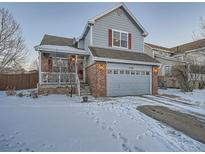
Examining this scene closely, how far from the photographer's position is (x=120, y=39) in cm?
1327

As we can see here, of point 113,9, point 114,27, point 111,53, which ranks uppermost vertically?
point 113,9

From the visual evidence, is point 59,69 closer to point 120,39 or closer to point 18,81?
point 120,39

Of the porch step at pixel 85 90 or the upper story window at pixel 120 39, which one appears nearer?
the porch step at pixel 85 90

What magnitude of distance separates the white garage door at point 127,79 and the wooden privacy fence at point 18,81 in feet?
33.6

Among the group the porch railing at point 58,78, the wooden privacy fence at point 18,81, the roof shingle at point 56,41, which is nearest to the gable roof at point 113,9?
the roof shingle at point 56,41

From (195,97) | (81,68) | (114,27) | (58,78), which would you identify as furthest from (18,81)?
(195,97)

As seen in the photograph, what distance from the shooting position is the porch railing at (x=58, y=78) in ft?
37.4

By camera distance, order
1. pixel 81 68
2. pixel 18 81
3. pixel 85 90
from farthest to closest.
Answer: pixel 18 81, pixel 81 68, pixel 85 90

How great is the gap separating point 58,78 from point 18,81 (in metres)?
6.96

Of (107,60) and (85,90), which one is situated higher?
(107,60)

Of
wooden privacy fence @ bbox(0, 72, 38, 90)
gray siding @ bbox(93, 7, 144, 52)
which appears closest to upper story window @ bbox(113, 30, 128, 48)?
gray siding @ bbox(93, 7, 144, 52)

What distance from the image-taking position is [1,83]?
15.1m

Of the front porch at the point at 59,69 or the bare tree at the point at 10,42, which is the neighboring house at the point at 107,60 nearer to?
the front porch at the point at 59,69

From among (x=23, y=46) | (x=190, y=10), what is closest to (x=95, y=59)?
(x=190, y=10)
